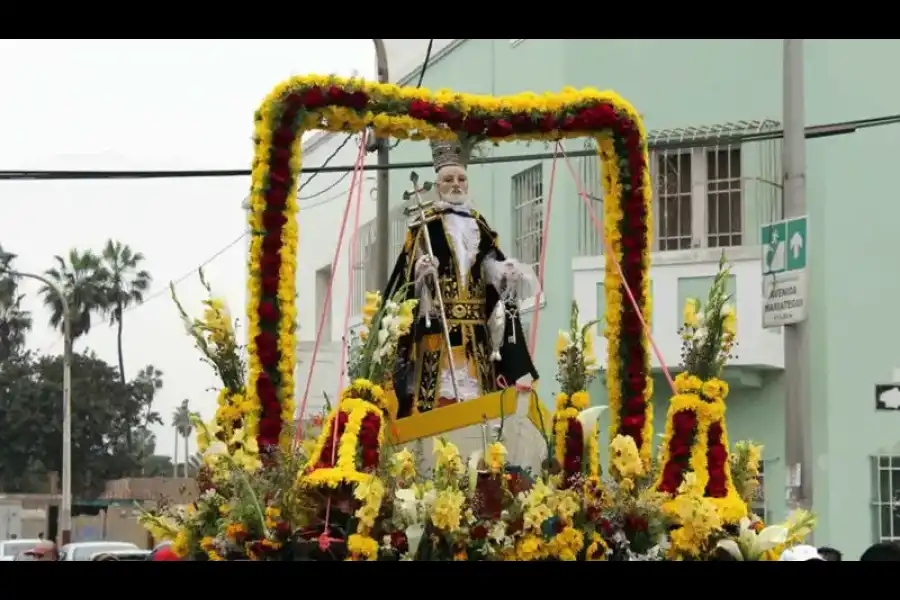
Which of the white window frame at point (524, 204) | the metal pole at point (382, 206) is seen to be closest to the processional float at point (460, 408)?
the metal pole at point (382, 206)

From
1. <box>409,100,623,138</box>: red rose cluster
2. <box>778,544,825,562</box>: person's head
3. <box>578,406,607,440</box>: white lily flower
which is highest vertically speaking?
<box>409,100,623,138</box>: red rose cluster

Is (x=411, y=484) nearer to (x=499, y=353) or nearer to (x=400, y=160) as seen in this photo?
(x=499, y=353)

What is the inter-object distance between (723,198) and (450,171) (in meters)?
7.84

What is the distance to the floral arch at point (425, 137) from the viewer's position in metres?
6.70

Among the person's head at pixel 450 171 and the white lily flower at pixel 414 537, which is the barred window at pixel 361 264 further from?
the white lily flower at pixel 414 537

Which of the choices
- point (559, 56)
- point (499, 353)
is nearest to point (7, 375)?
point (559, 56)

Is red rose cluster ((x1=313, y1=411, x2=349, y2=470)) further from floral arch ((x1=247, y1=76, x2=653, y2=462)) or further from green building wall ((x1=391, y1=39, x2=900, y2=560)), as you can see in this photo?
green building wall ((x1=391, y1=39, x2=900, y2=560))

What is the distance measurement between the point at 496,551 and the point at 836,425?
31.6 ft

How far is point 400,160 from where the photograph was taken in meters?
18.2

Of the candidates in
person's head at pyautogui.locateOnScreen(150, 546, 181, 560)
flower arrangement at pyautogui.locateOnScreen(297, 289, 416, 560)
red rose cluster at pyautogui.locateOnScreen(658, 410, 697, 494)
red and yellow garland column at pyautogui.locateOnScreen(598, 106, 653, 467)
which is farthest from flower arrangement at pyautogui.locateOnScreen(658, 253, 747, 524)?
person's head at pyautogui.locateOnScreen(150, 546, 181, 560)

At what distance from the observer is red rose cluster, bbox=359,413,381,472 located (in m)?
5.82

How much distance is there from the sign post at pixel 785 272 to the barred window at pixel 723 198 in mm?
3739
